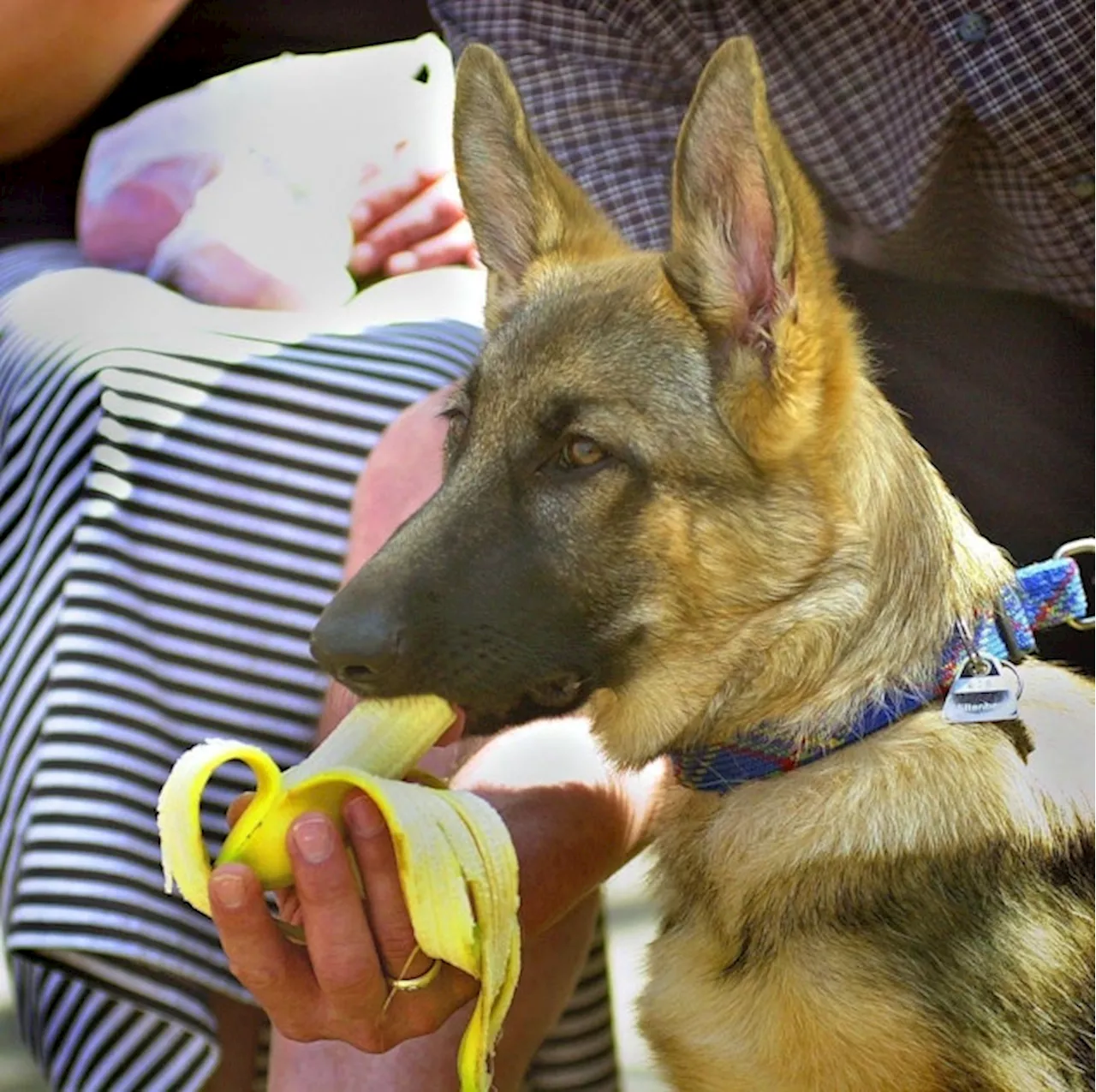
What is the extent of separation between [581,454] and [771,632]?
28cm

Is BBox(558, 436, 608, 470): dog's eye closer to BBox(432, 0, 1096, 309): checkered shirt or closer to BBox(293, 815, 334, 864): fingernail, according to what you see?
BBox(293, 815, 334, 864): fingernail

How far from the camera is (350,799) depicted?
153 centimetres

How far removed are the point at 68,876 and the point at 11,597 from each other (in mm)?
368

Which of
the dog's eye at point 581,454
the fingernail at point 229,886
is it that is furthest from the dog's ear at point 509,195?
the fingernail at point 229,886

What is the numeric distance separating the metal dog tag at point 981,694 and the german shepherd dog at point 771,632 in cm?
3

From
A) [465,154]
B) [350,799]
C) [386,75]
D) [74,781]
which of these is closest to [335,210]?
[386,75]

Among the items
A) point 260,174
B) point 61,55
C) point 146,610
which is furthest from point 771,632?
point 61,55

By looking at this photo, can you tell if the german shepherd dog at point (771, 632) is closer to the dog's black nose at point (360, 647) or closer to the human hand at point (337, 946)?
the dog's black nose at point (360, 647)

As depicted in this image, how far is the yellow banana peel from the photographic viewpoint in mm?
1467

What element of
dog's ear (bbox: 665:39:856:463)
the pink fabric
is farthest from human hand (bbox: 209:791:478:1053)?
the pink fabric

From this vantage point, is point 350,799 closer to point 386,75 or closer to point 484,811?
point 484,811

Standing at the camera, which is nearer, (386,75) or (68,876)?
(68,876)

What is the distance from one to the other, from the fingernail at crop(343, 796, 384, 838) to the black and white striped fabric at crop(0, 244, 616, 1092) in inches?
17.1

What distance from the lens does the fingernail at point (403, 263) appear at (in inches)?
92.9
